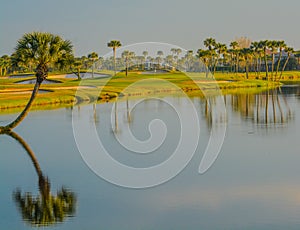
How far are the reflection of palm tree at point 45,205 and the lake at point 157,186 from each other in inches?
1.4

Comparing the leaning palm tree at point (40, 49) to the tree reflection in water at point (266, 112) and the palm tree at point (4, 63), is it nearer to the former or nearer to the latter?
the tree reflection in water at point (266, 112)

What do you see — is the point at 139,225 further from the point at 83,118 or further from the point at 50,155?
the point at 83,118

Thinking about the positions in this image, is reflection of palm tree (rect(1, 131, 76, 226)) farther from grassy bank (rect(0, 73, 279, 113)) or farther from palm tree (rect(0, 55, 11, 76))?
palm tree (rect(0, 55, 11, 76))

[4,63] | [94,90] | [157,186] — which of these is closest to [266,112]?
[157,186]

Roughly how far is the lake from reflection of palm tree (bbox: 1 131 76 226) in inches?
1.4

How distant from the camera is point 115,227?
1905 cm

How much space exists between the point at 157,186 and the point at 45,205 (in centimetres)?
535

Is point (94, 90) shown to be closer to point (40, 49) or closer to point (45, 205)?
point (40, 49)

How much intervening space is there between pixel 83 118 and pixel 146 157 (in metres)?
22.7

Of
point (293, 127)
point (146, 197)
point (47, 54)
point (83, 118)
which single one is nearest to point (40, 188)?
point (146, 197)

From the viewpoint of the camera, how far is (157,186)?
25094 mm

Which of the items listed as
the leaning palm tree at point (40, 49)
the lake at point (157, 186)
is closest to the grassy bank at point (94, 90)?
the leaning palm tree at point (40, 49)

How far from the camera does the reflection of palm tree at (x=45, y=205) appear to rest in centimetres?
2020

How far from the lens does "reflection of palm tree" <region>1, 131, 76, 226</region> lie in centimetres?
2020
